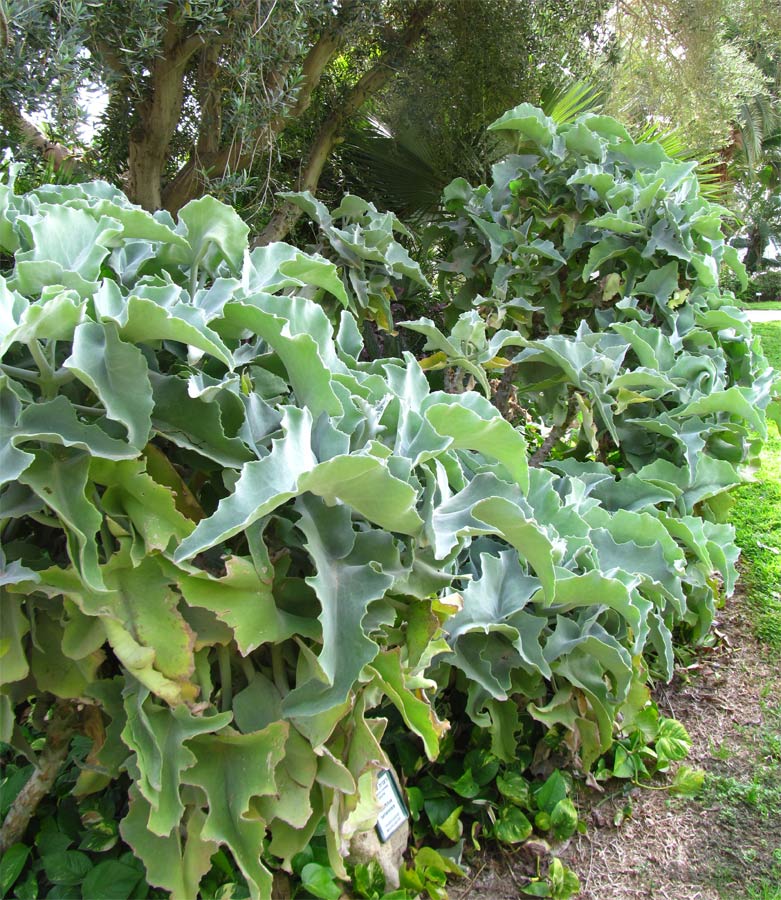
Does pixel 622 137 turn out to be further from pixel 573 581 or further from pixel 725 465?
pixel 573 581

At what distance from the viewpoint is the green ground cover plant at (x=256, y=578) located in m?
1.02

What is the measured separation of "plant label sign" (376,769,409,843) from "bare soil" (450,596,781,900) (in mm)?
251

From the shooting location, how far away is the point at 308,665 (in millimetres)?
1171

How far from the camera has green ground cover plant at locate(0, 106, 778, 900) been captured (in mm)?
1021

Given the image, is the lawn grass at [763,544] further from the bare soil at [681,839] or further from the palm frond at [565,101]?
the palm frond at [565,101]

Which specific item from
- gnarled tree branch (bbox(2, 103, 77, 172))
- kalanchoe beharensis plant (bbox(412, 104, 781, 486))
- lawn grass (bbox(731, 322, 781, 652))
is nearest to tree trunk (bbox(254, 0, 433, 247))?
kalanchoe beharensis plant (bbox(412, 104, 781, 486))

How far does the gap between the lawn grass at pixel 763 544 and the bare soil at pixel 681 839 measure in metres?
0.45

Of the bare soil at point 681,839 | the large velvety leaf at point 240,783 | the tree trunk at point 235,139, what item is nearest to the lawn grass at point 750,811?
the bare soil at point 681,839

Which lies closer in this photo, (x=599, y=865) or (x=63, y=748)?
(x=63, y=748)

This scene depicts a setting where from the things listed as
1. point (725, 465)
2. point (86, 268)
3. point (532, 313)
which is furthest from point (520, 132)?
point (86, 268)

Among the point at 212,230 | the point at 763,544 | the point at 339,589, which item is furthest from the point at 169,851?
the point at 763,544

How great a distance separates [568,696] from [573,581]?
37 centimetres

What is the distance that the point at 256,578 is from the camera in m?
1.08

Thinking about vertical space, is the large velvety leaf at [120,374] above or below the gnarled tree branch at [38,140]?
below
